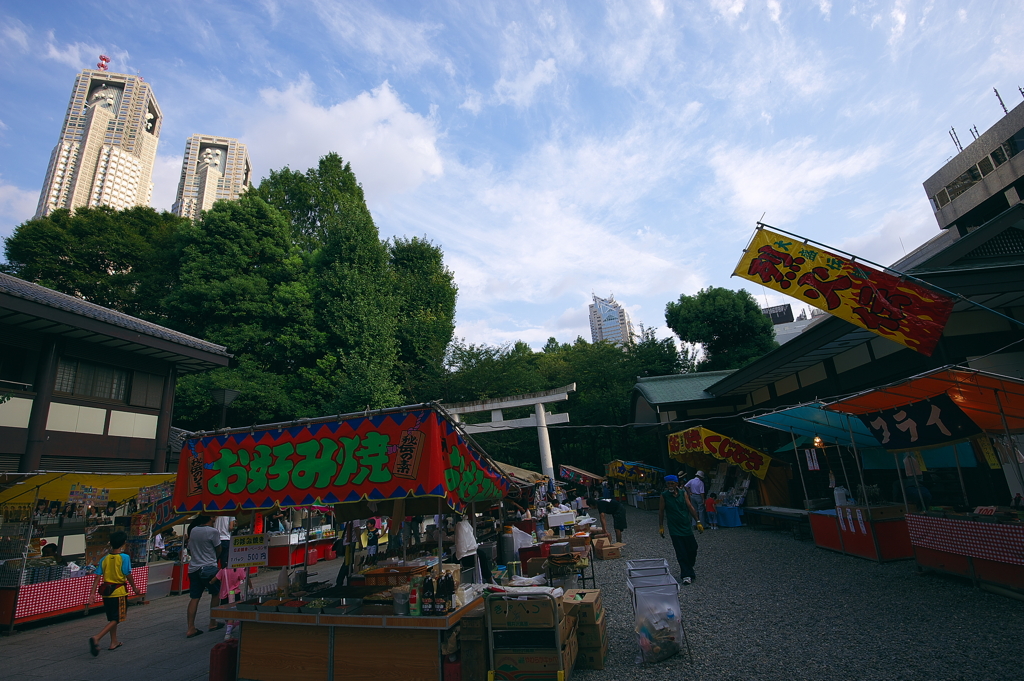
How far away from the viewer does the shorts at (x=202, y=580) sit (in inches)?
266

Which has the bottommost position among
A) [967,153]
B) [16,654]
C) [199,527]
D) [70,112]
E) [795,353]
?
[16,654]

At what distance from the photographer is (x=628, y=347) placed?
122ft

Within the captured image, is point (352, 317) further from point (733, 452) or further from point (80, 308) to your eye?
point (733, 452)

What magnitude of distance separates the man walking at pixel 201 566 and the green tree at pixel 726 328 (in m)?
30.4

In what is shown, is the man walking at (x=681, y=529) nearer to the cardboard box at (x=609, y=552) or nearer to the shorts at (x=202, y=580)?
the cardboard box at (x=609, y=552)

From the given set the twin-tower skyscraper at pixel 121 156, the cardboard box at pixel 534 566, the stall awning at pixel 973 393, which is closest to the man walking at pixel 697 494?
the cardboard box at pixel 534 566

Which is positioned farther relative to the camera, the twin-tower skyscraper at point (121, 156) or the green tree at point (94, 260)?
the twin-tower skyscraper at point (121, 156)

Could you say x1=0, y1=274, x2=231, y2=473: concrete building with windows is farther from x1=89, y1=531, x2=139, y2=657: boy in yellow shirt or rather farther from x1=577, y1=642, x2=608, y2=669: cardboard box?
x1=577, y1=642, x2=608, y2=669: cardboard box

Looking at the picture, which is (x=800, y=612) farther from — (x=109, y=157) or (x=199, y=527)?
(x=109, y=157)

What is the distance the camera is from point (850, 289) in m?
6.72

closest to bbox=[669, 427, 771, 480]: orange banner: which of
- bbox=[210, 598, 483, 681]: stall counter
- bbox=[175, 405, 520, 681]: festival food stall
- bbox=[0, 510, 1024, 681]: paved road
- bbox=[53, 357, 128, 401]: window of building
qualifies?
bbox=[0, 510, 1024, 681]: paved road

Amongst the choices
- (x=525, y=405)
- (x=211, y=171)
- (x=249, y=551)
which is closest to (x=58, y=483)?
(x=249, y=551)

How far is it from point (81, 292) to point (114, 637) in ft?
77.1

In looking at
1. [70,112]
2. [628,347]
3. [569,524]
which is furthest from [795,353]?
[70,112]
